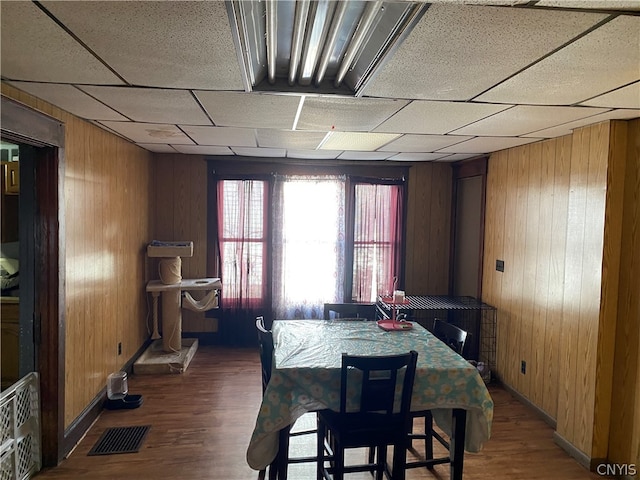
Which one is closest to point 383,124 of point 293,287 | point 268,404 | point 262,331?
point 262,331

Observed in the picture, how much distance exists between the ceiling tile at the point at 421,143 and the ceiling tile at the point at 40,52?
8.00 ft

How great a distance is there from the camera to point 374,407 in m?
2.35

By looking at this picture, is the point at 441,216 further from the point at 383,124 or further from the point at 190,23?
the point at 190,23

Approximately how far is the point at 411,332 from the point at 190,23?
8.41 feet

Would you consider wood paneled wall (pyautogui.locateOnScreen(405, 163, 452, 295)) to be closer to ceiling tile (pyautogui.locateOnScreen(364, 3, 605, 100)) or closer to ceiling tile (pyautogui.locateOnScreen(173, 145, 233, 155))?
ceiling tile (pyautogui.locateOnScreen(173, 145, 233, 155))

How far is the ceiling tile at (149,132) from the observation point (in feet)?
10.8

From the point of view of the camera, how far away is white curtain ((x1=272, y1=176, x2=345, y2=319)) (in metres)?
5.35

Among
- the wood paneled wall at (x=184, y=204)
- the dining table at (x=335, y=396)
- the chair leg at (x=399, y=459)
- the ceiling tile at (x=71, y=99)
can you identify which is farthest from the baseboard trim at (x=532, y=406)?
the ceiling tile at (x=71, y=99)

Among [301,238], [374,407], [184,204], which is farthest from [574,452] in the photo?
[184,204]

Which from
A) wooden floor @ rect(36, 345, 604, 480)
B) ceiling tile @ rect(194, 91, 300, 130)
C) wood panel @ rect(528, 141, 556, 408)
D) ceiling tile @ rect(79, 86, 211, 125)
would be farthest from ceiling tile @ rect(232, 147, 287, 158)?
wood panel @ rect(528, 141, 556, 408)

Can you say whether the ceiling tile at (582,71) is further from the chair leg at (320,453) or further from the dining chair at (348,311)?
the chair leg at (320,453)

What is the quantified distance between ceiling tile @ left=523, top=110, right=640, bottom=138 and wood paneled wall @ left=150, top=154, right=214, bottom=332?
148 inches

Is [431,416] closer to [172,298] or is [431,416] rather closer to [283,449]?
[283,449]

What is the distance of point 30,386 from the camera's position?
271cm
